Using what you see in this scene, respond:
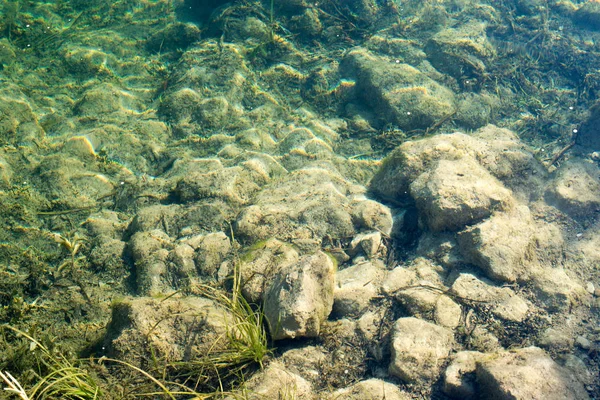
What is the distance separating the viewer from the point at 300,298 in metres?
2.86

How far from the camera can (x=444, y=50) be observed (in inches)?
275

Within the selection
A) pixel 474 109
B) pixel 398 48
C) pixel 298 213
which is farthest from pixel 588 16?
pixel 298 213

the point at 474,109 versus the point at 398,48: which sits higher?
the point at 398,48

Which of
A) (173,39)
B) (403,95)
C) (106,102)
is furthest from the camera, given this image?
(173,39)

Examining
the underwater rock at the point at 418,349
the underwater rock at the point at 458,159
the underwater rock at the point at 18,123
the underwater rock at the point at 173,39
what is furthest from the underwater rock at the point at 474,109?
the underwater rock at the point at 18,123

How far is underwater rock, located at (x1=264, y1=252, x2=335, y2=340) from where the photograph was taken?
285 centimetres

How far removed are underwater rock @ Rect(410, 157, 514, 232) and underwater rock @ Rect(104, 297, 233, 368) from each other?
2.18 metres

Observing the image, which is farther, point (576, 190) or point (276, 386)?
point (576, 190)

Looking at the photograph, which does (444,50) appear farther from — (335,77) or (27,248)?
(27,248)

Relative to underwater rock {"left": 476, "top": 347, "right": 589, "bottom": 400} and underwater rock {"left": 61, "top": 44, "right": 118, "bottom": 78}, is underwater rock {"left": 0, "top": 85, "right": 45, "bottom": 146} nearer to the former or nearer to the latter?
underwater rock {"left": 61, "top": 44, "right": 118, "bottom": 78}

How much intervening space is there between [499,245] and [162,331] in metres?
2.93

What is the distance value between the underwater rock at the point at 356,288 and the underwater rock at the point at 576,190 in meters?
2.19

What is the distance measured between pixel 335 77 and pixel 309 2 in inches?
79.2

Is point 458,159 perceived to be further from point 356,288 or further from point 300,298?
point 300,298
